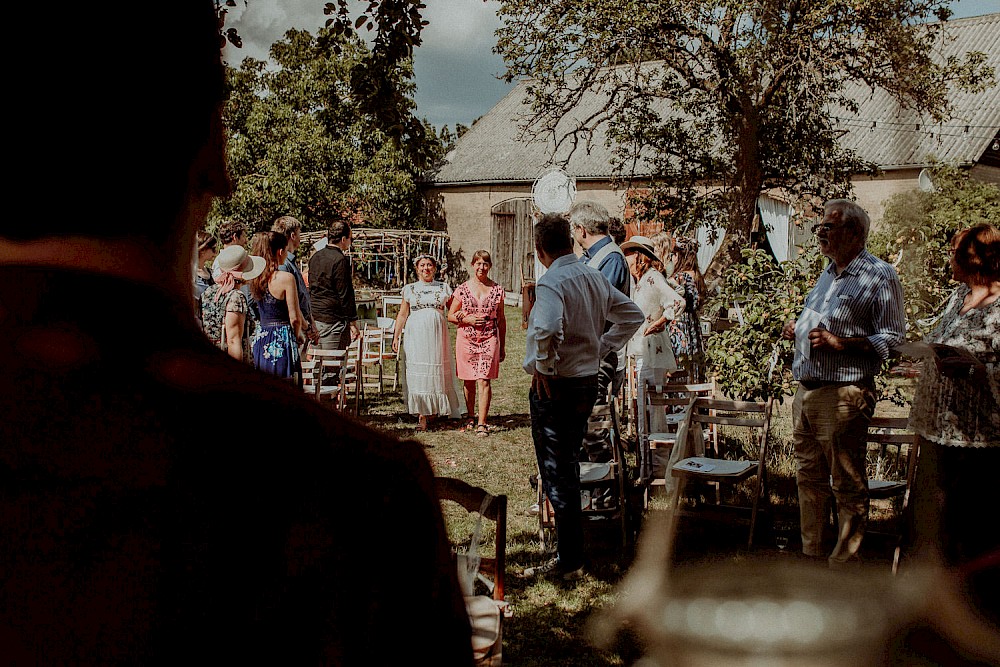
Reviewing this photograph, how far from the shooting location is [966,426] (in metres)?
4.41

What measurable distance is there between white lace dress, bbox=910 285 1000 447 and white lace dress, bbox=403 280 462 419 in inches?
→ 207

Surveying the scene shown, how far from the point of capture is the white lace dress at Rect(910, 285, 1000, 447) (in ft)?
14.2

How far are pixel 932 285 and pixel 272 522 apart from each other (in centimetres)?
1068

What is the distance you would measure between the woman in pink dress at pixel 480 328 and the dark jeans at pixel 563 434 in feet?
12.4

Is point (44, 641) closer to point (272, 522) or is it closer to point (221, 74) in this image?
point (272, 522)

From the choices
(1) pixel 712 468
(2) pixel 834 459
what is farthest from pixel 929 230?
(2) pixel 834 459

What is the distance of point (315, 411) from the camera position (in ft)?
1.91

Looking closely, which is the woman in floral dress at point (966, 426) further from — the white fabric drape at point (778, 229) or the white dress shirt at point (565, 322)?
the white fabric drape at point (778, 229)

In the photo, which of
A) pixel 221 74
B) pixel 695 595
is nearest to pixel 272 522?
pixel 221 74

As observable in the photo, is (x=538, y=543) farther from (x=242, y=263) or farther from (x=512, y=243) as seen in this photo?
(x=512, y=243)

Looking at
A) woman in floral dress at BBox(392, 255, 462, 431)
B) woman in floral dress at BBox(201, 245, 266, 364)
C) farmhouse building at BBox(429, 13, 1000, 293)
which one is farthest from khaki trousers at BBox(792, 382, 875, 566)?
farmhouse building at BBox(429, 13, 1000, 293)

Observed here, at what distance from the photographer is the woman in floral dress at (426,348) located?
889cm

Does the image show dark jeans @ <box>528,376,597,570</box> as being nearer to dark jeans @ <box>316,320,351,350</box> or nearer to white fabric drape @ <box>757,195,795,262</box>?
dark jeans @ <box>316,320,351,350</box>

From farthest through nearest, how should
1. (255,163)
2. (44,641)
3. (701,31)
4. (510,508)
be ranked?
(255,163) < (701,31) < (510,508) < (44,641)
